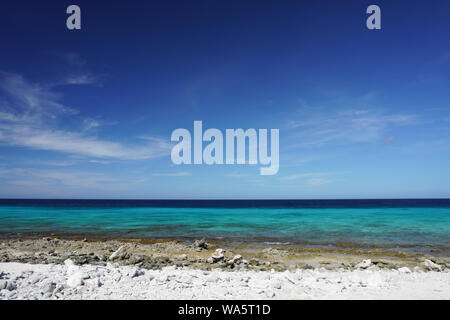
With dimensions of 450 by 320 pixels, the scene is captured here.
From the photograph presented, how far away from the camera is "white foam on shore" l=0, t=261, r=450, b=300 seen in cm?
630

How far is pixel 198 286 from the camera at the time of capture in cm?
696

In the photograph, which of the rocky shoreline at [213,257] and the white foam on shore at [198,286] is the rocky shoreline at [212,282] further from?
the rocky shoreline at [213,257]

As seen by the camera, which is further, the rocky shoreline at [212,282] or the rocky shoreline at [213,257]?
the rocky shoreline at [213,257]

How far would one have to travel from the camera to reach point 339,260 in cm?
1209

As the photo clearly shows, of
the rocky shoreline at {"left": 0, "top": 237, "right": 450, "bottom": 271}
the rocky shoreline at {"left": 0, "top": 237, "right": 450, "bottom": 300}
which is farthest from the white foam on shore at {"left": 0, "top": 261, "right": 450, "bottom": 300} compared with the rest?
the rocky shoreline at {"left": 0, "top": 237, "right": 450, "bottom": 271}

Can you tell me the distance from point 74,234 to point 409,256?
78.5ft

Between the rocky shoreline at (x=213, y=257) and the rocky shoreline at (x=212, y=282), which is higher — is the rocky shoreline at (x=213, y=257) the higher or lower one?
the lower one

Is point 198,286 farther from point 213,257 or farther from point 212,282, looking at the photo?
point 213,257

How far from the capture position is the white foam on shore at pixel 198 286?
248 inches

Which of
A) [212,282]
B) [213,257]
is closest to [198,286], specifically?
[212,282]

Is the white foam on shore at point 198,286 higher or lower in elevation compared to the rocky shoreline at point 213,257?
higher

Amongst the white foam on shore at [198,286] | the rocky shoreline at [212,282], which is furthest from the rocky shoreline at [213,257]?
the white foam on shore at [198,286]
